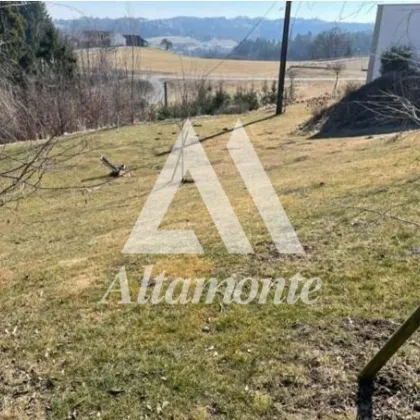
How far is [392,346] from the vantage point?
1.98 metres

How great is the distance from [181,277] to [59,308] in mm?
996

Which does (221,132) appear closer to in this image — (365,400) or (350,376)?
(350,376)

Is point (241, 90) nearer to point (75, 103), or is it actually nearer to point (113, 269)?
point (75, 103)

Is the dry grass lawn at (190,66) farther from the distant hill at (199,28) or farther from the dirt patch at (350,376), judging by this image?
the dirt patch at (350,376)

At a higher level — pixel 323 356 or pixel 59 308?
pixel 323 356

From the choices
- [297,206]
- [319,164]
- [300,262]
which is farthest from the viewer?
[319,164]

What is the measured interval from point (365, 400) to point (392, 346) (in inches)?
14.5

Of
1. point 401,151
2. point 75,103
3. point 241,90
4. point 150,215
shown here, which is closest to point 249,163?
point 401,151

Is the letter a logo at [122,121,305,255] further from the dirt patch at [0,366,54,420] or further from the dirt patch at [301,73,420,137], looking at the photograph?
the dirt patch at [301,73,420,137]

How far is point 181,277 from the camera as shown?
3672mm

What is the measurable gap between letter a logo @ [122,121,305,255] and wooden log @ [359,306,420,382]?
163 cm

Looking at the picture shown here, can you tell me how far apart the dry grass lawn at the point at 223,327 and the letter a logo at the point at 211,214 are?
125mm

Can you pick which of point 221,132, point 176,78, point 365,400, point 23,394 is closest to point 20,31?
point 23,394

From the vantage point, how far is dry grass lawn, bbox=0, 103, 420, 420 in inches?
88.3
